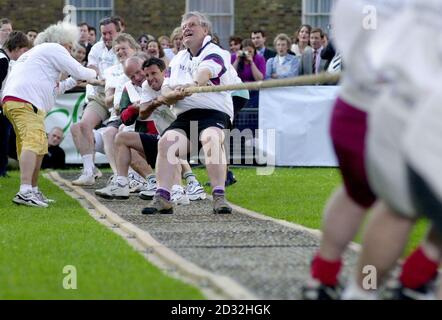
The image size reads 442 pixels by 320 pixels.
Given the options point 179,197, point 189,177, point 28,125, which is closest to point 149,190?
point 189,177

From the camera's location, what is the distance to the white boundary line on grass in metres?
6.89

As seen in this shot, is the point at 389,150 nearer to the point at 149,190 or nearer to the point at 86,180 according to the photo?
the point at 149,190

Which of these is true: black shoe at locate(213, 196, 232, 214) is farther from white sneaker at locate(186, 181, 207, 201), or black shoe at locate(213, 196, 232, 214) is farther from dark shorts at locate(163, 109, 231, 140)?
white sneaker at locate(186, 181, 207, 201)

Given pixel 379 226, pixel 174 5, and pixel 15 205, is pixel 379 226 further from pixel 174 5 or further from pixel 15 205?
pixel 174 5

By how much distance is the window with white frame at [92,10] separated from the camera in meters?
30.7

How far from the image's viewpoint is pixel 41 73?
1445 cm

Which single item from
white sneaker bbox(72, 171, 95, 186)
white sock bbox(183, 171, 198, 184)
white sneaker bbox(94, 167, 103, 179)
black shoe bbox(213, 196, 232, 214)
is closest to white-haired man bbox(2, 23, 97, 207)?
white sock bbox(183, 171, 198, 184)

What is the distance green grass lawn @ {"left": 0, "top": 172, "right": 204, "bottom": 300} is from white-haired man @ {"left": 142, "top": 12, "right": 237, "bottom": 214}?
889 mm

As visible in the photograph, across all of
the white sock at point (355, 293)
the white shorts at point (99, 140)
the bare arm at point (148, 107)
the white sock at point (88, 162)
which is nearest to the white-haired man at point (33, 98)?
the bare arm at point (148, 107)

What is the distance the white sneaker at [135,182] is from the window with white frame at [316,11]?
14790 millimetres

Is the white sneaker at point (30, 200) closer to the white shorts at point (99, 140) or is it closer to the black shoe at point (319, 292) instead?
the white shorts at point (99, 140)

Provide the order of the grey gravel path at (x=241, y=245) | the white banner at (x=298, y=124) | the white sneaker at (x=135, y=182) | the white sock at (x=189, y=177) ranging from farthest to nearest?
the white banner at (x=298, y=124)
the white sneaker at (x=135, y=182)
the white sock at (x=189, y=177)
the grey gravel path at (x=241, y=245)

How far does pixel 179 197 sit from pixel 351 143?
8168mm
